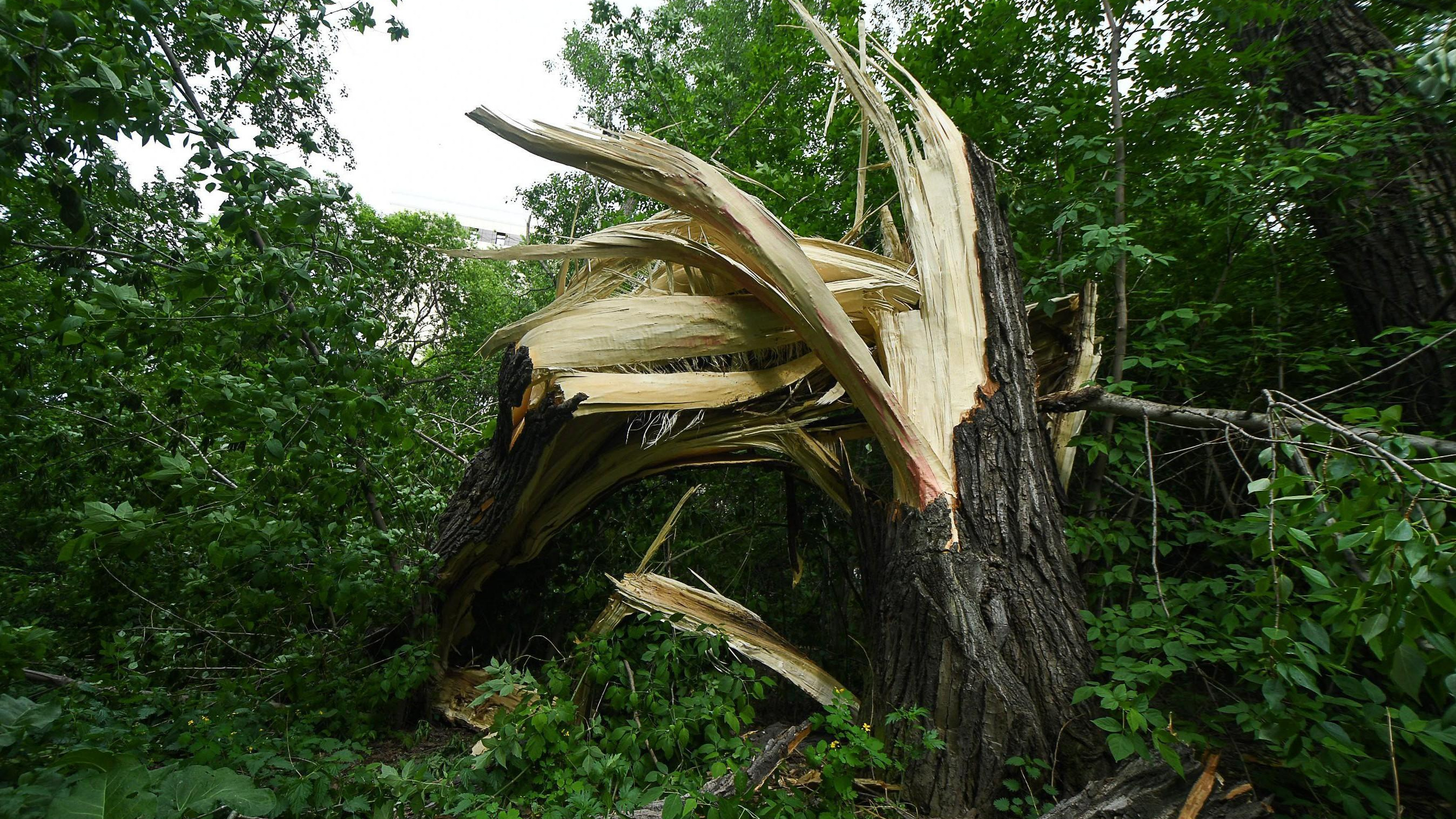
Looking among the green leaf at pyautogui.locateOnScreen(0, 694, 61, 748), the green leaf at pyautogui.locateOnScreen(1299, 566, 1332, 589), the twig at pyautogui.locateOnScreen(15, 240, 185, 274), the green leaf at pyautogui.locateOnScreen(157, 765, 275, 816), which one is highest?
the twig at pyautogui.locateOnScreen(15, 240, 185, 274)

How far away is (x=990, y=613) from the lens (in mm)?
2168

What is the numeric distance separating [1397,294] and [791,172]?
3197 millimetres

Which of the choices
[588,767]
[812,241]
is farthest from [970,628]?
[812,241]

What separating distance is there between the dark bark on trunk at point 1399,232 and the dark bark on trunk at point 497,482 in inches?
130

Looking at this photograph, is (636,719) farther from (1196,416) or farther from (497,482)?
(1196,416)

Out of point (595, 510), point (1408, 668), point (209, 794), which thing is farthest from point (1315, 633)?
point (595, 510)

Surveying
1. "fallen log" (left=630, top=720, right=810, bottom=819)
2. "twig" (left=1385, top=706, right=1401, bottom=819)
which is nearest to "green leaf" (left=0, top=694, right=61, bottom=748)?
"fallen log" (left=630, top=720, right=810, bottom=819)

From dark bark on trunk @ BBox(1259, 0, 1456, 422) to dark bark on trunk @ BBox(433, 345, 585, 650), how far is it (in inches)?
130

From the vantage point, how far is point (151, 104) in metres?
1.58

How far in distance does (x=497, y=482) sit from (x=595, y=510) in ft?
3.10

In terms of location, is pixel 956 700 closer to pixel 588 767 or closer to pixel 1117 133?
pixel 588 767

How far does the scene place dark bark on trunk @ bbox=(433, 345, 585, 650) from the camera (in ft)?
8.98

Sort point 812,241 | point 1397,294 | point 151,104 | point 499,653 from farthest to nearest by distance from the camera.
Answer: point 499,653 < point 812,241 < point 1397,294 < point 151,104

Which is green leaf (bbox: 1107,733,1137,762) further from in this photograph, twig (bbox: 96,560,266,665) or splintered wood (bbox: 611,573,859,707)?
twig (bbox: 96,560,266,665)
